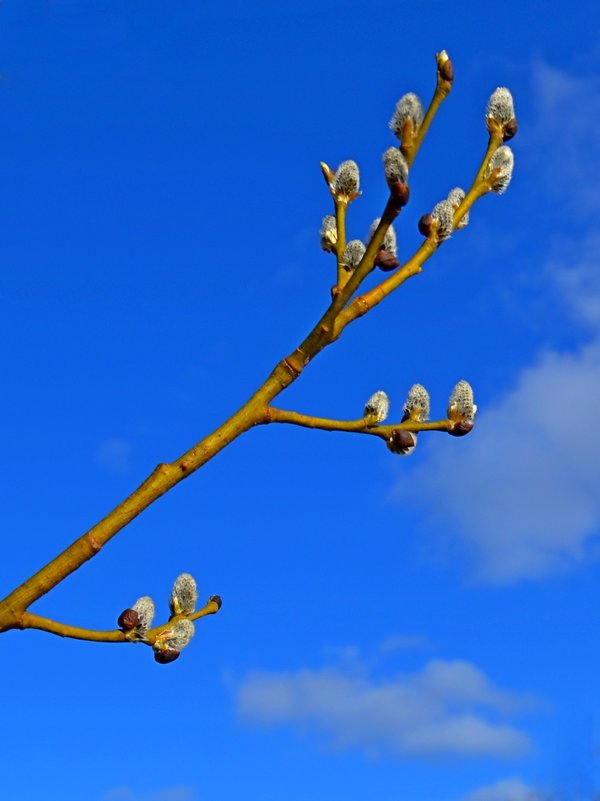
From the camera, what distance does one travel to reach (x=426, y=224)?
10.5 ft

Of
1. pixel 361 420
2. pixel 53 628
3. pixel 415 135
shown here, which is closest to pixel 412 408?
pixel 361 420

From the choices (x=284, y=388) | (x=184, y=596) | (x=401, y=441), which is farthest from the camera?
(x=184, y=596)

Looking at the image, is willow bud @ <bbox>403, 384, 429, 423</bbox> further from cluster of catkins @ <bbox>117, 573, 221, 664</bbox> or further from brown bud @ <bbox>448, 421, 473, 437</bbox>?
cluster of catkins @ <bbox>117, 573, 221, 664</bbox>

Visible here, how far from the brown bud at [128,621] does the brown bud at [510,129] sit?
2146 mm

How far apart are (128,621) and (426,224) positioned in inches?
68.3

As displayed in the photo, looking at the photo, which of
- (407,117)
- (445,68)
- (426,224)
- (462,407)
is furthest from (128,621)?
(445,68)

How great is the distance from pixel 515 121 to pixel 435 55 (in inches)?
17.5

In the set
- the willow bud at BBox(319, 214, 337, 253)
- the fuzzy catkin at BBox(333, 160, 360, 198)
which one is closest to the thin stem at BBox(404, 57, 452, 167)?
the fuzzy catkin at BBox(333, 160, 360, 198)

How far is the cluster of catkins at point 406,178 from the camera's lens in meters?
2.94

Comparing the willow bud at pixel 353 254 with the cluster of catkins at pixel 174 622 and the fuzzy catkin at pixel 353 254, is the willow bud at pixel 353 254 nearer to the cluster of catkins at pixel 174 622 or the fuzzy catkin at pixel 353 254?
the fuzzy catkin at pixel 353 254

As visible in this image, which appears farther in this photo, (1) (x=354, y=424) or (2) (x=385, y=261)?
(1) (x=354, y=424)

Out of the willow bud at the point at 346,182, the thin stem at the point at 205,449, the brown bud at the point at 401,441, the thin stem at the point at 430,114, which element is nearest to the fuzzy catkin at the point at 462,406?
the brown bud at the point at 401,441

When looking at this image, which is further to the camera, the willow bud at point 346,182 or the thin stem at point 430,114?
the willow bud at point 346,182

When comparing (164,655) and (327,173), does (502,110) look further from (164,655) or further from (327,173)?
(164,655)
